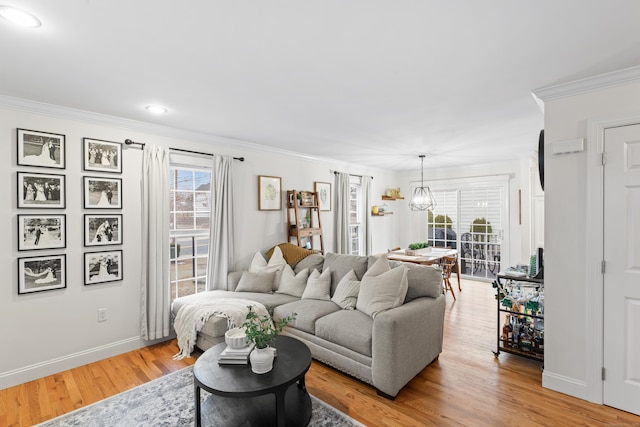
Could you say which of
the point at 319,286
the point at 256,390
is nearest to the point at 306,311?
the point at 319,286

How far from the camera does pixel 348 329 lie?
282 centimetres

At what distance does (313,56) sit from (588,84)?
2053 millimetres

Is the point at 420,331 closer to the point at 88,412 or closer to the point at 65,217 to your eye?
the point at 88,412

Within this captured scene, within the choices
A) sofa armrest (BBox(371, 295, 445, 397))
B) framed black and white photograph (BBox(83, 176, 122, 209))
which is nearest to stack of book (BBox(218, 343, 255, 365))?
sofa armrest (BBox(371, 295, 445, 397))

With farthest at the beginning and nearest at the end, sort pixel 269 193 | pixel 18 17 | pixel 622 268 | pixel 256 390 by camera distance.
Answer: pixel 269 193, pixel 622 268, pixel 256 390, pixel 18 17

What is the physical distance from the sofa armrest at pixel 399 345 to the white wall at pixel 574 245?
0.98 meters

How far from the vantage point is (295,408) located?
2293 mm

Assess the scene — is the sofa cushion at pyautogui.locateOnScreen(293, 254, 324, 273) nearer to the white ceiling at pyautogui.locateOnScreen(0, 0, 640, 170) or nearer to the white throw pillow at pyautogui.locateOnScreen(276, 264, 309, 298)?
the white throw pillow at pyautogui.locateOnScreen(276, 264, 309, 298)

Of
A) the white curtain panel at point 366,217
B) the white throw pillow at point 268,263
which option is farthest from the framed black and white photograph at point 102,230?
the white curtain panel at point 366,217

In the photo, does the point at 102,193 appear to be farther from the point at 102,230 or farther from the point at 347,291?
the point at 347,291

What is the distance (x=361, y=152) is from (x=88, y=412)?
173 inches

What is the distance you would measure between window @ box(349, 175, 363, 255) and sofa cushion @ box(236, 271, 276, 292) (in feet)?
9.07

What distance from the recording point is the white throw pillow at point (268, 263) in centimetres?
427

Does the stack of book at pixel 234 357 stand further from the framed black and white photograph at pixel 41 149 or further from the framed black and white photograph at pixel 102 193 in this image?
the framed black and white photograph at pixel 41 149
